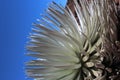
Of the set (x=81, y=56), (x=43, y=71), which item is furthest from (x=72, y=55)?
(x=43, y=71)

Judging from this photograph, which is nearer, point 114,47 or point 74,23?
point 114,47

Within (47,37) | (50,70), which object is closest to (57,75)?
(50,70)

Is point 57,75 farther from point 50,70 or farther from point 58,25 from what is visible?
point 58,25

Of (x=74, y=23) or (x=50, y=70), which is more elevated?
(x=74, y=23)

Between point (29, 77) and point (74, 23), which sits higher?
point (74, 23)

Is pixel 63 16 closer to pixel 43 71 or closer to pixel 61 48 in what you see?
pixel 61 48

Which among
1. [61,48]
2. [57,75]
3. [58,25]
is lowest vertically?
[57,75]
